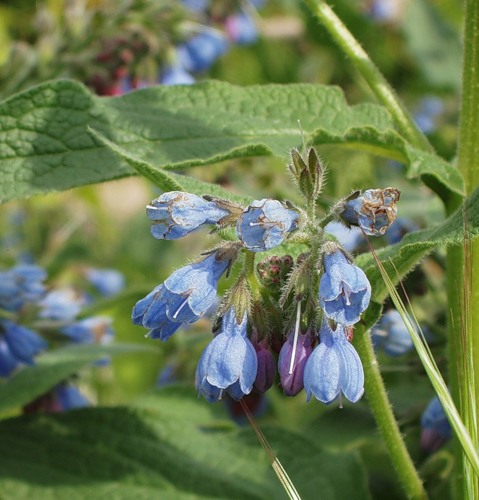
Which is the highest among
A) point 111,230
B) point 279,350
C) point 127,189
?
point 279,350

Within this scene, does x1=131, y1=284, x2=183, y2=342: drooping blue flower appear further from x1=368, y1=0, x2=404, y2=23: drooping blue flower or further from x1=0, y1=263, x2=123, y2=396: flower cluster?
x1=368, y1=0, x2=404, y2=23: drooping blue flower

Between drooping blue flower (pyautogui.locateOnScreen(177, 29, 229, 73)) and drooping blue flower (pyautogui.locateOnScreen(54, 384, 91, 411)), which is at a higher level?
drooping blue flower (pyautogui.locateOnScreen(177, 29, 229, 73))

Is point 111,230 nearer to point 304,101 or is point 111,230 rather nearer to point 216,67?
point 216,67

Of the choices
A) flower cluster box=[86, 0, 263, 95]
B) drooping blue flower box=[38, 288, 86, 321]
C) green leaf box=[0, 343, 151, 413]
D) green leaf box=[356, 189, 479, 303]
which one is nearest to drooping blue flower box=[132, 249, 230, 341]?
green leaf box=[356, 189, 479, 303]

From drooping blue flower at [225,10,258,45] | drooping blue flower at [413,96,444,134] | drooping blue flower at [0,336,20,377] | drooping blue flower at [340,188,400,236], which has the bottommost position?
drooping blue flower at [413,96,444,134]

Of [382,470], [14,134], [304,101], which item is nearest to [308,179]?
[304,101]

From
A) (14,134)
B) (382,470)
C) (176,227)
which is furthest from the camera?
(382,470)

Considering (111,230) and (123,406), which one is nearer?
(123,406)
